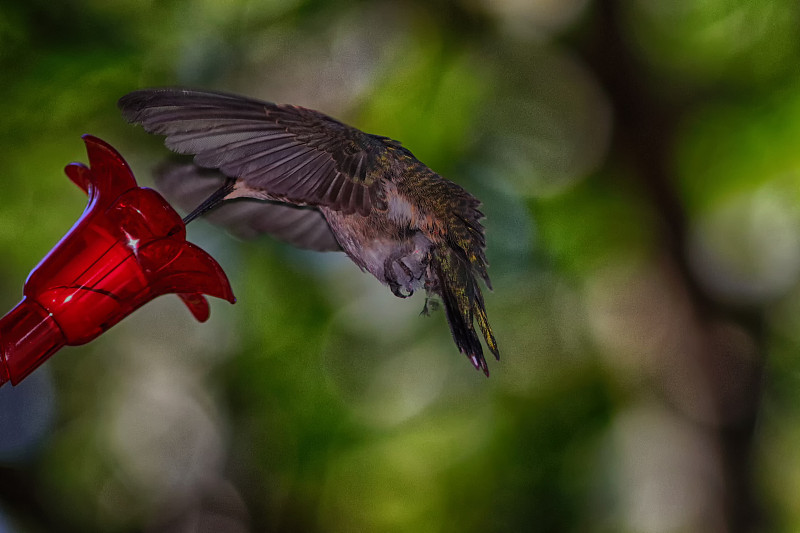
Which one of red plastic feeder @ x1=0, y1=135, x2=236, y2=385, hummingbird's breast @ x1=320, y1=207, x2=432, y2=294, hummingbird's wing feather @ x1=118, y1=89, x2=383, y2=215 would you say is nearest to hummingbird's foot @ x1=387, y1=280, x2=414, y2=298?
hummingbird's breast @ x1=320, y1=207, x2=432, y2=294

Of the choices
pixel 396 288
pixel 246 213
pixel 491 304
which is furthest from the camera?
pixel 491 304

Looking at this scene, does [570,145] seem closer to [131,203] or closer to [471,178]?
[471,178]

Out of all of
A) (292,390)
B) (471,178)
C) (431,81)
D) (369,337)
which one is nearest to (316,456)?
(292,390)

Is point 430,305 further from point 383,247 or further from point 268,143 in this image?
point 268,143

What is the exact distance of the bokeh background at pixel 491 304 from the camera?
145 inches

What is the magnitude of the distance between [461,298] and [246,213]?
0.71 metres

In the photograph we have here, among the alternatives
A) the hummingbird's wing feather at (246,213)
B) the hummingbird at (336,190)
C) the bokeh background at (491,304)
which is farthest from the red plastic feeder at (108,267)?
the bokeh background at (491,304)

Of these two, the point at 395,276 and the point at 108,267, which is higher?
the point at 108,267

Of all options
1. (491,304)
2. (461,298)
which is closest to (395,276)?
(461,298)

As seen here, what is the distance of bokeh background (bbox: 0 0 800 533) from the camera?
3674 millimetres

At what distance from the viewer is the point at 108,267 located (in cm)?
175

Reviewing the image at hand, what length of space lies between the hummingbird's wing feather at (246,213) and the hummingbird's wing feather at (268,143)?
41cm

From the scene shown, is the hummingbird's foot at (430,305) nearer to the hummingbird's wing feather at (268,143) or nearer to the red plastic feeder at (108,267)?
the hummingbird's wing feather at (268,143)

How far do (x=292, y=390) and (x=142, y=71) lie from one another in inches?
66.4
